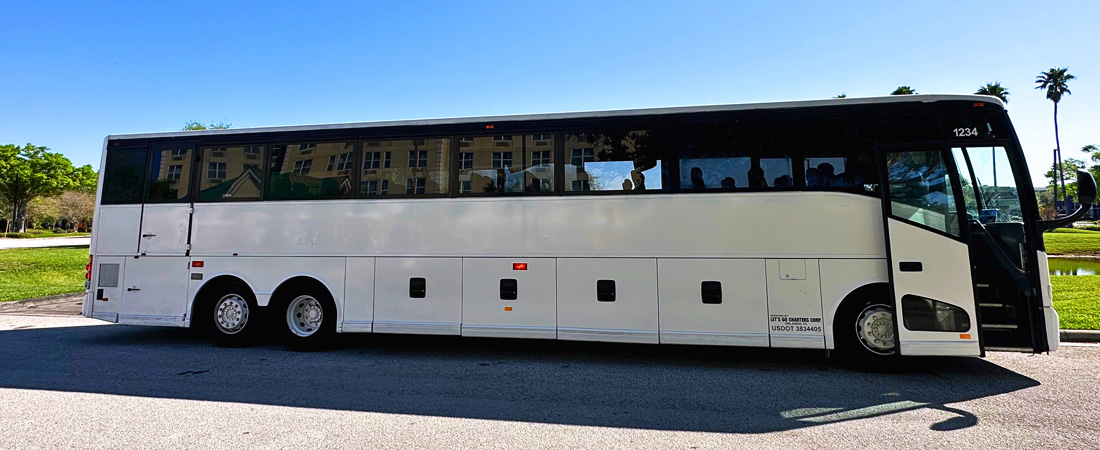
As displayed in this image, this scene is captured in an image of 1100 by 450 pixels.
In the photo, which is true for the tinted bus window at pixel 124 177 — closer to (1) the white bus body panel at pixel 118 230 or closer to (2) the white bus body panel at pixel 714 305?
(1) the white bus body panel at pixel 118 230

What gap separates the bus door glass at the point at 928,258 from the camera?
5.47m

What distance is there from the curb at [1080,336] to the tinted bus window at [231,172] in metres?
12.0

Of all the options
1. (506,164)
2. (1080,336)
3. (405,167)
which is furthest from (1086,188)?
(405,167)

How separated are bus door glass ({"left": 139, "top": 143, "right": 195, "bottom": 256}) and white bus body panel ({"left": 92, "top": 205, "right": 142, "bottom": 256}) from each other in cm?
13

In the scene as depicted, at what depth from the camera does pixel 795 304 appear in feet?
19.4

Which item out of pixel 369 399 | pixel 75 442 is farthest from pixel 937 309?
pixel 75 442

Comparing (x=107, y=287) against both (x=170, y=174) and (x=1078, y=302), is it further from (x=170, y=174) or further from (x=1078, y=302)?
(x=1078, y=302)

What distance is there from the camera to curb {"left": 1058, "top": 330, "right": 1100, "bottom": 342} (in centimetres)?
724

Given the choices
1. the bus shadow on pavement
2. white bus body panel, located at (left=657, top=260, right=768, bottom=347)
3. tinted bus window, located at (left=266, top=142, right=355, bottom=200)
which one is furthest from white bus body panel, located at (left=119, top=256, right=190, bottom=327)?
white bus body panel, located at (left=657, top=260, right=768, bottom=347)

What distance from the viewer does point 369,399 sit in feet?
16.1

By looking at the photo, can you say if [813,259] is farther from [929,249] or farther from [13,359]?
[13,359]

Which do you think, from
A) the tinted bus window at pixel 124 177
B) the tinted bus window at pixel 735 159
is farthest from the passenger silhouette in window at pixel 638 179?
the tinted bus window at pixel 124 177

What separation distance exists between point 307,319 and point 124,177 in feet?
12.1

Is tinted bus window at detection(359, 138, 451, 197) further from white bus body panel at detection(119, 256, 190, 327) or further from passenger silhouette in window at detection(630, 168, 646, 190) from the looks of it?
white bus body panel at detection(119, 256, 190, 327)
